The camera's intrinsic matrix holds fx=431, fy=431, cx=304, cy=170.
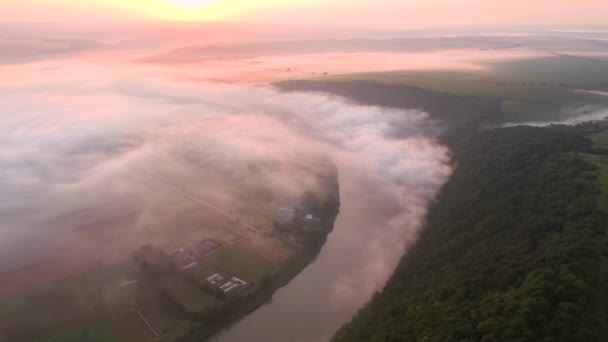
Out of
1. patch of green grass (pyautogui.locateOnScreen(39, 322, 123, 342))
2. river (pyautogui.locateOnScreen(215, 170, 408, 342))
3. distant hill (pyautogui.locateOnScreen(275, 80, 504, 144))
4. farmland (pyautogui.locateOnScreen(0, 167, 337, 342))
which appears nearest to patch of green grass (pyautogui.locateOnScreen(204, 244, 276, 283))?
farmland (pyautogui.locateOnScreen(0, 167, 337, 342))

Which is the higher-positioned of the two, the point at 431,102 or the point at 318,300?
the point at 431,102

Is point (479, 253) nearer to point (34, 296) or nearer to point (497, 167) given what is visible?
point (497, 167)

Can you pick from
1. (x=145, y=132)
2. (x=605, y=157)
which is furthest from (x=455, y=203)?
(x=145, y=132)

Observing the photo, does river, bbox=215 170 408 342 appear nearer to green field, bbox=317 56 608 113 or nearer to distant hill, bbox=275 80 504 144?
distant hill, bbox=275 80 504 144

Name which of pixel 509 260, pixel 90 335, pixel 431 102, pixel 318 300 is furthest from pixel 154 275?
pixel 431 102

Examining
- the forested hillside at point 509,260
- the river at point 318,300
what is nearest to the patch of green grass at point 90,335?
the river at point 318,300

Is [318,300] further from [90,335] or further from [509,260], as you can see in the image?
[90,335]
